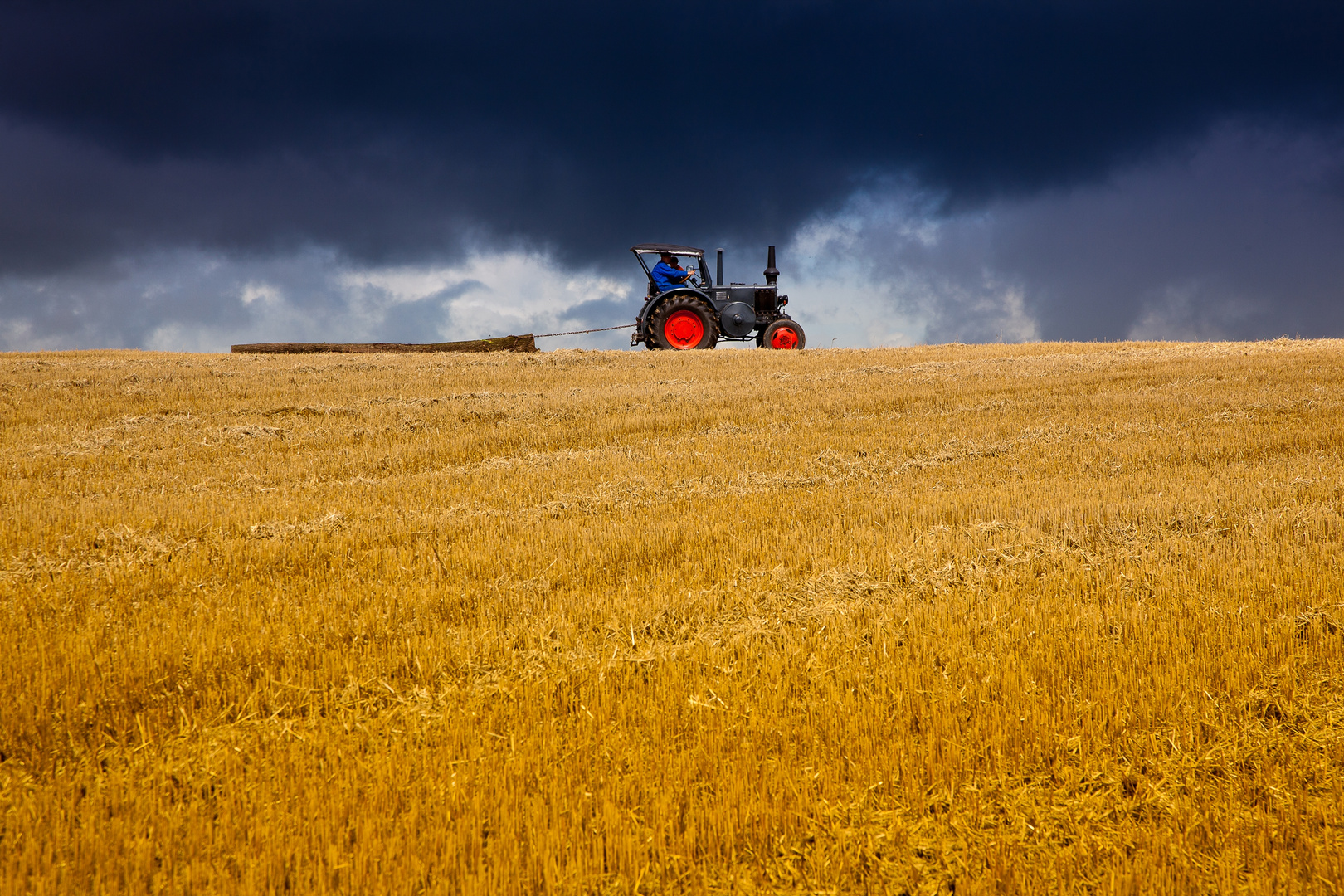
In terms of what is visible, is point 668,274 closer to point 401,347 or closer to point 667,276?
point 667,276

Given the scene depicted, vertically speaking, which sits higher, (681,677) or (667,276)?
(667,276)

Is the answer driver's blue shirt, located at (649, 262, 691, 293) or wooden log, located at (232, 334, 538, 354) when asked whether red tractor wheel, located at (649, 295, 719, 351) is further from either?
wooden log, located at (232, 334, 538, 354)

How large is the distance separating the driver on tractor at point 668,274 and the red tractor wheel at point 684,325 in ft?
2.12

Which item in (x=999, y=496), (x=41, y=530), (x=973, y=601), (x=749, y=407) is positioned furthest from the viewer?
(x=749, y=407)

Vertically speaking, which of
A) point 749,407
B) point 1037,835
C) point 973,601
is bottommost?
point 1037,835

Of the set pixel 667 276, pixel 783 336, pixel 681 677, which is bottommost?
pixel 681 677

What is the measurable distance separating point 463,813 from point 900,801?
5.55ft

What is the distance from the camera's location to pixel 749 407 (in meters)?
13.7

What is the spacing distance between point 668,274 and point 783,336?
13.3 feet

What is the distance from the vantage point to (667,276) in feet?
78.3

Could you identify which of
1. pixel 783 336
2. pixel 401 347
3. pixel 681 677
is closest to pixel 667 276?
pixel 783 336

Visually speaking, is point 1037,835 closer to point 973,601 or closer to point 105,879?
point 973,601

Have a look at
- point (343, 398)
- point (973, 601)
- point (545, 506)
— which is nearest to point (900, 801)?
point (973, 601)

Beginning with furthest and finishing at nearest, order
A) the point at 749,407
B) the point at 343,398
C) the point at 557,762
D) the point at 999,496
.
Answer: the point at 343,398
the point at 749,407
the point at 999,496
the point at 557,762
